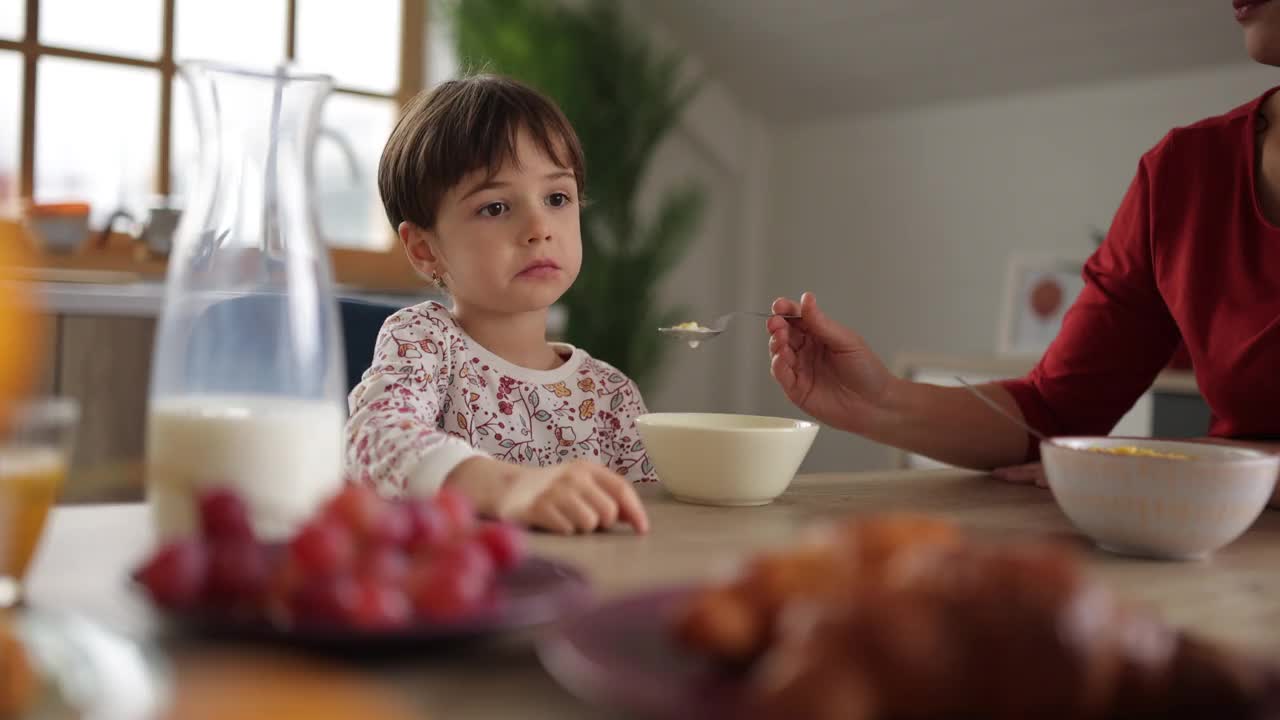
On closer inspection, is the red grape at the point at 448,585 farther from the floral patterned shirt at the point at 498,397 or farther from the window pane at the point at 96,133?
the window pane at the point at 96,133

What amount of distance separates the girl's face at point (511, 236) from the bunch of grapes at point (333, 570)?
820 millimetres

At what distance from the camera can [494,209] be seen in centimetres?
139

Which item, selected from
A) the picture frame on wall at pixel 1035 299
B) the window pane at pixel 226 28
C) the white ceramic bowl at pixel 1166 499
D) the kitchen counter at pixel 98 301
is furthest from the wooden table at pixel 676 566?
the window pane at pixel 226 28

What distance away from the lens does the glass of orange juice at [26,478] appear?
1.96 ft

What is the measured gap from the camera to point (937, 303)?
430 cm

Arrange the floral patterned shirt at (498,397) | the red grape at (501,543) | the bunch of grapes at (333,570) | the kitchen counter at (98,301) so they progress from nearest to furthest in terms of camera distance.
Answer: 1. the bunch of grapes at (333,570)
2. the red grape at (501,543)
3. the floral patterned shirt at (498,397)
4. the kitchen counter at (98,301)

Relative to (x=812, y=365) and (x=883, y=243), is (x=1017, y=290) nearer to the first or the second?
(x=883, y=243)

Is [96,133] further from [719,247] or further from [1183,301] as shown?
[1183,301]

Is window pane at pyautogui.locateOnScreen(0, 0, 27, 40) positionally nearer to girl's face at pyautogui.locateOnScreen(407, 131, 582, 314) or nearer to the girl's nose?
girl's face at pyautogui.locateOnScreen(407, 131, 582, 314)

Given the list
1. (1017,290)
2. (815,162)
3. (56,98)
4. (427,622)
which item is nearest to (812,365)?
(427,622)

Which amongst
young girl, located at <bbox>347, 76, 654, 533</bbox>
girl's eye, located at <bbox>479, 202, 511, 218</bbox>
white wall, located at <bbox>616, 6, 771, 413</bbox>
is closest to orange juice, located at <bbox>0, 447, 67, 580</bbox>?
young girl, located at <bbox>347, 76, 654, 533</bbox>

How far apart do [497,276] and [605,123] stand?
2.77 meters

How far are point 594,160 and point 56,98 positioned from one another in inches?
67.3

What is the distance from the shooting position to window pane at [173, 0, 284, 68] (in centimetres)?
371
